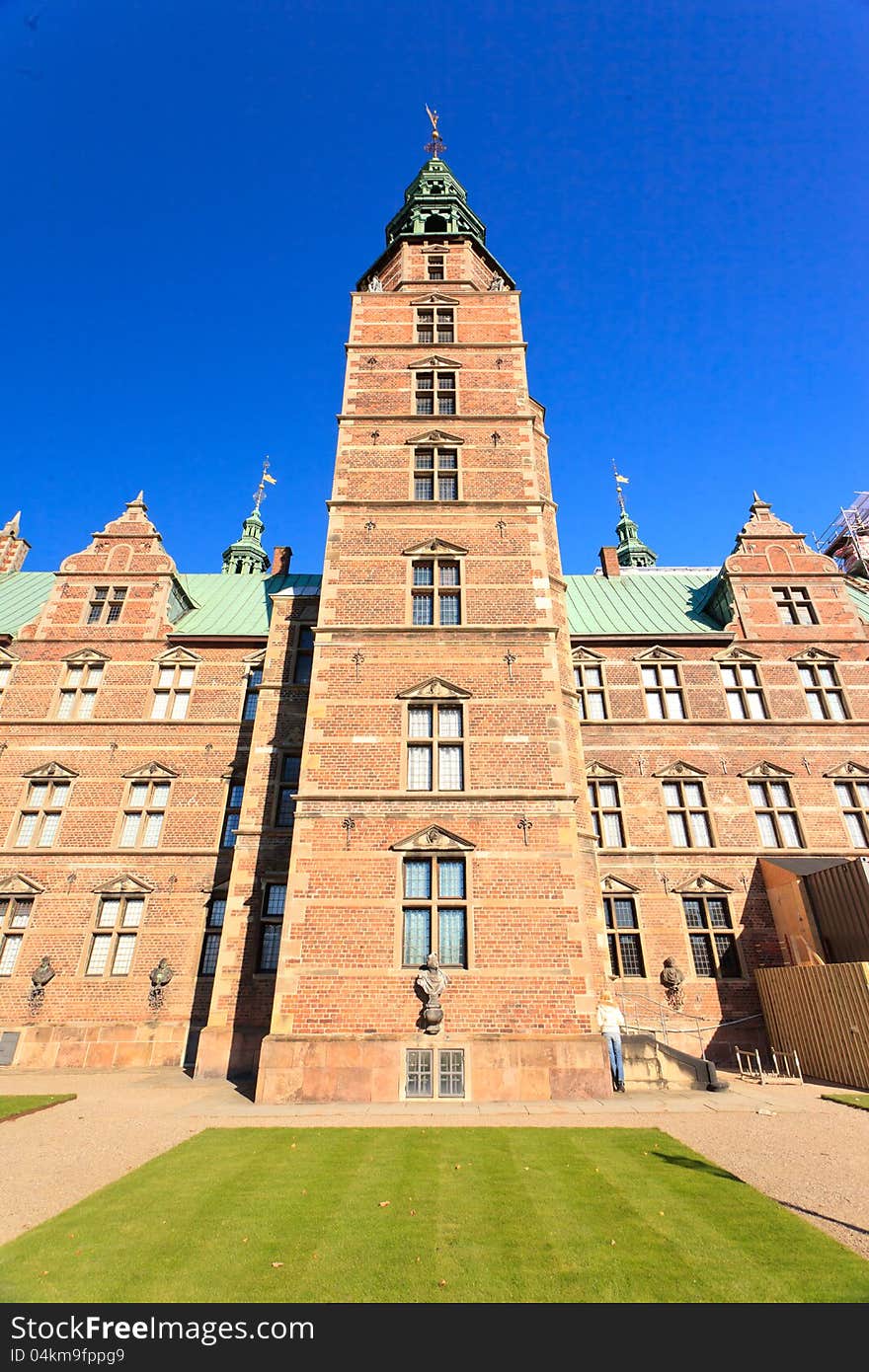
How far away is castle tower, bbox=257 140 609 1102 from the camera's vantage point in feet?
36.5

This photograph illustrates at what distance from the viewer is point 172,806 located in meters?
18.3

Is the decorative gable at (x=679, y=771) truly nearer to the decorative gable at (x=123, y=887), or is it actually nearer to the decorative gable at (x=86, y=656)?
the decorative gable at (x=123, y=887)

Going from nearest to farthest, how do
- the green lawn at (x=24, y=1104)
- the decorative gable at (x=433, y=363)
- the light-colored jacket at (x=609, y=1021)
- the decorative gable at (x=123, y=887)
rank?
the green lawn at (x=24, y=1104) → the light-colored jacket at (x=609, y=1021) → the decorative gable at (x=123, y=887) → the decorative gable at (x=433, y=363)

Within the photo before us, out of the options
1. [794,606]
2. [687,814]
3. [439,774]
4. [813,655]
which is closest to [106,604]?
[439,774]

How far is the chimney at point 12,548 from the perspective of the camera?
2697 centimetres

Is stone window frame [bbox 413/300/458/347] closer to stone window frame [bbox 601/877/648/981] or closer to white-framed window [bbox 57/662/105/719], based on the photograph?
white-framed window [bbox 57/662/105/719]

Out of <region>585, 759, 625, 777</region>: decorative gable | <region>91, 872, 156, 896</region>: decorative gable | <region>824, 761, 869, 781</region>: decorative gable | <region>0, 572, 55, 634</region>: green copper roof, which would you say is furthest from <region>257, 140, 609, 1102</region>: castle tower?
<region>0, 572, 55, 634</region>: green copper roof

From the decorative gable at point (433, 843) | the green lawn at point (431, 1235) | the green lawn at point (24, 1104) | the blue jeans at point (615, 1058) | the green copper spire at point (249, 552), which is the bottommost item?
the green lawn at point (431, 1235)

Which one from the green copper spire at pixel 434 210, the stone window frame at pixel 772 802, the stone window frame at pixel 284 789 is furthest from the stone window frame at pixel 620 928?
the green copper spire at pixel 434 210

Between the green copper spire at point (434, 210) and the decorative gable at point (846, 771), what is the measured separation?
22472mm
